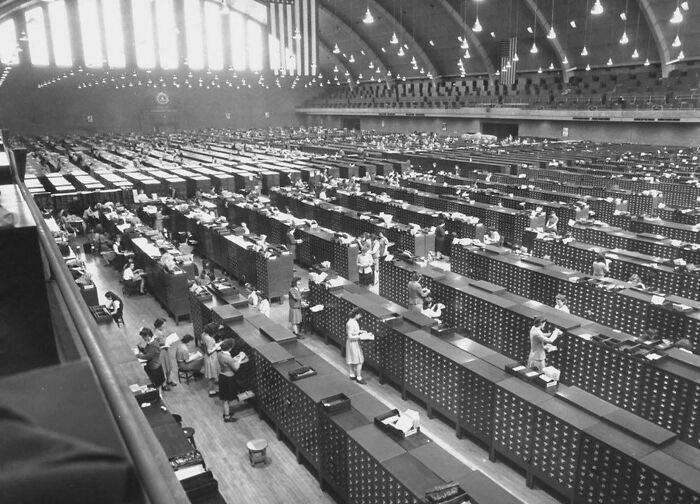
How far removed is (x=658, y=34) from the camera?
138ft

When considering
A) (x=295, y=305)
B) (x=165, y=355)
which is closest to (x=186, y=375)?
(x=165, y=355)

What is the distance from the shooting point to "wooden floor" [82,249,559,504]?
311 inches

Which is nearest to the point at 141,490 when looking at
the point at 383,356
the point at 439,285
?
the point at 383,356

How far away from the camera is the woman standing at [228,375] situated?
9781mm

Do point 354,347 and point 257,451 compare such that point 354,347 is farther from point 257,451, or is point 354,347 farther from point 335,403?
point 335,403

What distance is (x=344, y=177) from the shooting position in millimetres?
33562

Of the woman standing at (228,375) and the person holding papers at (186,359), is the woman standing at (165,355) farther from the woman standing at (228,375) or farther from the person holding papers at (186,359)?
the woman standing at (228,375)

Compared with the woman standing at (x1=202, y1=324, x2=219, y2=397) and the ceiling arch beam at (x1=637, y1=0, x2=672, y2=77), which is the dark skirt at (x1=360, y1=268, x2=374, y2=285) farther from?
the ceiling arch beam at (x1=637, y1=0, x2=672, y2=77)

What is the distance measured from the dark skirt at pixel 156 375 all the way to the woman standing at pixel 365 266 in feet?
24.5

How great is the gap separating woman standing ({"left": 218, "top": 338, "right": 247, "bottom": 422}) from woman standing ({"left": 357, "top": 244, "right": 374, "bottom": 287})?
709 cm

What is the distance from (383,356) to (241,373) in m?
2.72

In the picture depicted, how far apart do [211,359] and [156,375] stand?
1.02 meters

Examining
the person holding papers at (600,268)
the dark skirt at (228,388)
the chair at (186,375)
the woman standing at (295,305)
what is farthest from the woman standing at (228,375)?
the person holding papers at (600,268)

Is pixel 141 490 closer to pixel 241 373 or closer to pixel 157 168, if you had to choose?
pixel 241 373
